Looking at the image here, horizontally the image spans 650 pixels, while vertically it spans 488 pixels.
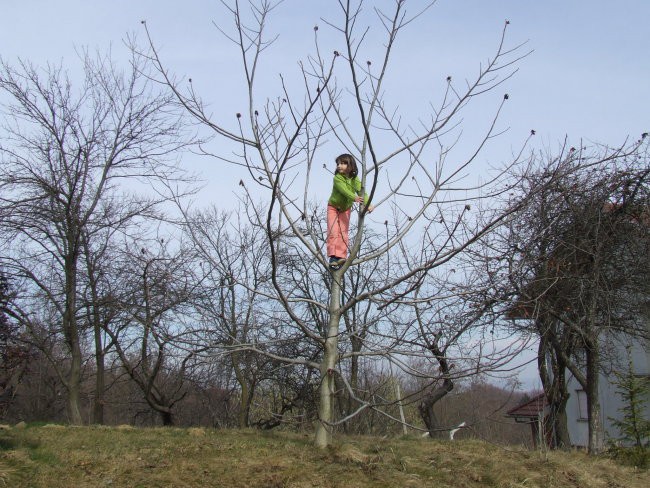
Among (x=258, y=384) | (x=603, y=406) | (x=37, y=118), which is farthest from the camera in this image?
(x=603, y=406)

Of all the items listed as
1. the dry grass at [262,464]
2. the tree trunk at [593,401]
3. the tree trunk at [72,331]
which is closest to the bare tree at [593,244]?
the tree trunk at [593,401]

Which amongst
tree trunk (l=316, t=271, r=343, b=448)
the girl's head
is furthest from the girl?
tree trunk (l=316, t=271, r=343, b=448)

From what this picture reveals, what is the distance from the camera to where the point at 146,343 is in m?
12.9

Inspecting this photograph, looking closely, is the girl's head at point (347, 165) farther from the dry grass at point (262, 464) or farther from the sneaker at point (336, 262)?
the dry grass at point (262, 464)

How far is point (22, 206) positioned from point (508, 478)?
27.9ft

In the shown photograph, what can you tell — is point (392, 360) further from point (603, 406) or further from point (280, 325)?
point (603, 406)

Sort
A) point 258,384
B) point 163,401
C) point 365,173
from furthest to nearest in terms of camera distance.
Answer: point 258,384, point 163,401, point 365,173

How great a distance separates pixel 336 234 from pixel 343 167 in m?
0.63

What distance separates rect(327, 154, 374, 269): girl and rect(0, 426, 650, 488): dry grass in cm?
172

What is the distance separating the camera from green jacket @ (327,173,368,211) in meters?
5.62

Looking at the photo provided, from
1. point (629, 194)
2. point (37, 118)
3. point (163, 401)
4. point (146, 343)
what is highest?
point (37, 118)

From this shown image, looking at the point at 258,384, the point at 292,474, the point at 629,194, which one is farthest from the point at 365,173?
the point at 258,384

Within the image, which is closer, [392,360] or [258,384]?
[392,360]

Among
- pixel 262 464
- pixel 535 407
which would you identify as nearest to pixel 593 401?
pixel 262 464
